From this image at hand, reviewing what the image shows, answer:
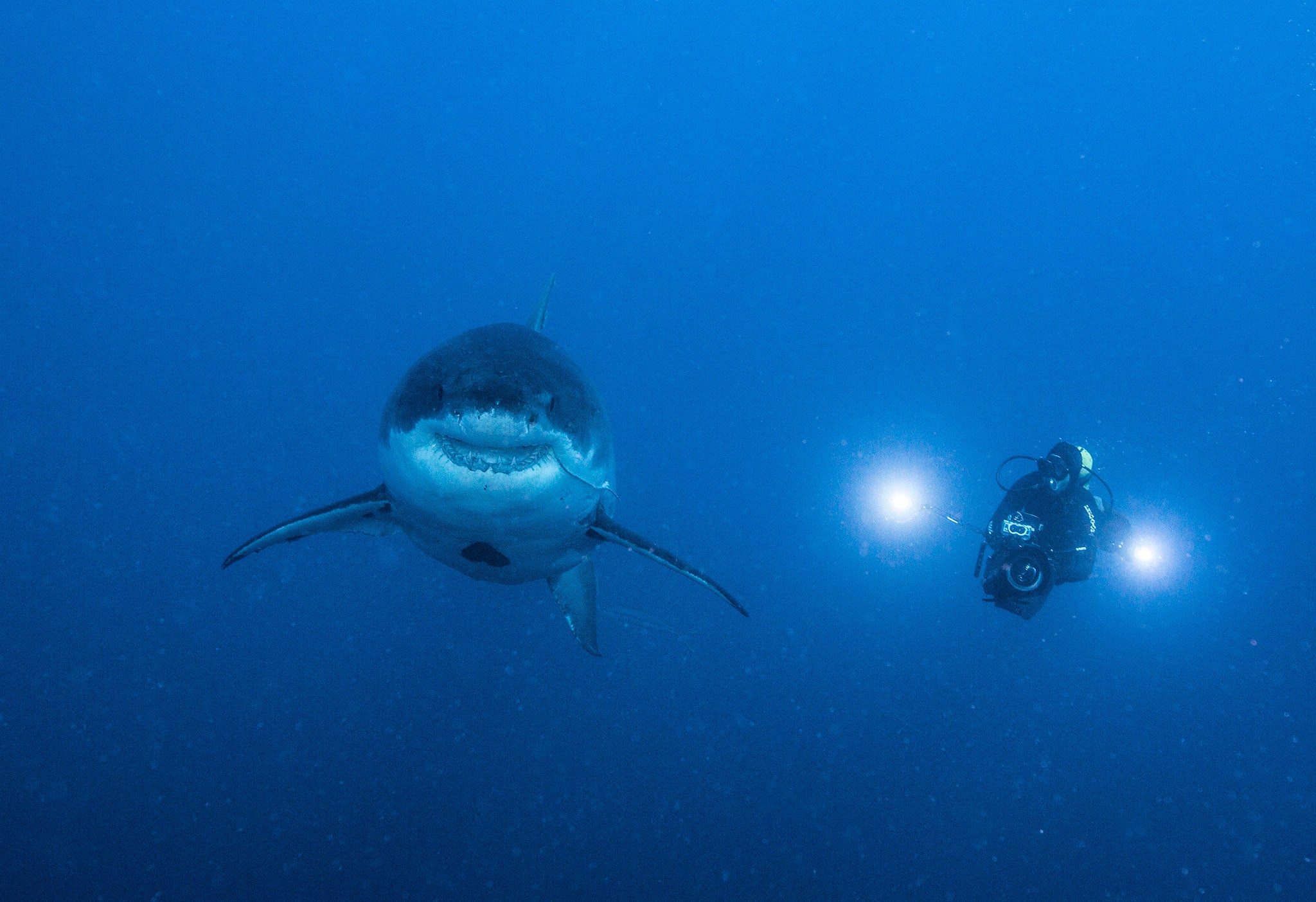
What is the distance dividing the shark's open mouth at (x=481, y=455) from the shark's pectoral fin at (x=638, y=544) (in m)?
1.20

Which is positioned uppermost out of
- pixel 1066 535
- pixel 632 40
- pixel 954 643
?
pixel 632 40

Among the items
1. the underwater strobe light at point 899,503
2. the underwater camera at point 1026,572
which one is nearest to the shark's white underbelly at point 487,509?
the underwater camera at point 1026,572

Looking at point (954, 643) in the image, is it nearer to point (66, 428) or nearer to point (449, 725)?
point (449, 725)

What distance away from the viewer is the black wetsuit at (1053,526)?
18.7 ft

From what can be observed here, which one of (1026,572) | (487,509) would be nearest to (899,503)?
(1026,572)

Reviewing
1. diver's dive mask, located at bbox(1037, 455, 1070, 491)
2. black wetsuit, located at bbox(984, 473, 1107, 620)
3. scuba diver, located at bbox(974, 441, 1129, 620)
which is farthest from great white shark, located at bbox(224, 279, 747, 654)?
diver's dive mask, located at bbox(1037, 455, 1070, 491)

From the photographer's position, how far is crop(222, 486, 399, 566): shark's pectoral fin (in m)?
3.46

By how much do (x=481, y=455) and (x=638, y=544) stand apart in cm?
152

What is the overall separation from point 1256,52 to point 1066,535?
104 meters

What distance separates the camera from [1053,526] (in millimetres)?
5875

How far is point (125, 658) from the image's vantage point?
35.8ft

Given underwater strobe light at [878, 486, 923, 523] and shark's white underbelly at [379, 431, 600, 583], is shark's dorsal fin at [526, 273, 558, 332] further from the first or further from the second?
underwater strobe light at [878, 486, 923, 523]

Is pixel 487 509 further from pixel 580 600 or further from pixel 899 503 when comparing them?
pixel 899 503

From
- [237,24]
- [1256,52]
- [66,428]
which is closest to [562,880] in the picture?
[66,428]
